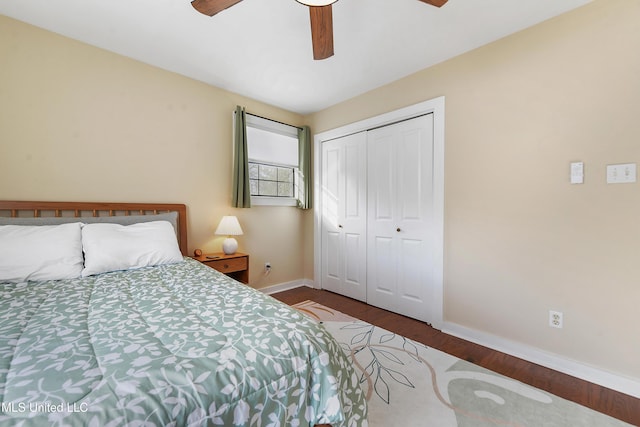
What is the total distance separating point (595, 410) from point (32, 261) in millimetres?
3444

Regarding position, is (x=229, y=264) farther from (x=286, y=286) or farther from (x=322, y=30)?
(x=322, y=30)

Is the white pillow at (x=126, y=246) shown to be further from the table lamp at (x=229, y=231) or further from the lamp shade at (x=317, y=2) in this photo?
the lamp shade at (x=317, y=2)

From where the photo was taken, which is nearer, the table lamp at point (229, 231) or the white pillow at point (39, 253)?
the white pillow at point (39, 253)

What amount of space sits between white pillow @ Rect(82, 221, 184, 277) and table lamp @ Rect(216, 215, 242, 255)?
2.11 ft

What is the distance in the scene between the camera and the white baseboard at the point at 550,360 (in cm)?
168

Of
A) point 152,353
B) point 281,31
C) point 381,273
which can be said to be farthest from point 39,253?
point 381,273

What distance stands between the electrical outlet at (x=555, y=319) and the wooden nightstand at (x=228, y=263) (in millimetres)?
2698

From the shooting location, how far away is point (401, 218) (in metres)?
2.86

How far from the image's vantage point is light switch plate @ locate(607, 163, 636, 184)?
1664 millimetres

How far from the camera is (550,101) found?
1.96 m

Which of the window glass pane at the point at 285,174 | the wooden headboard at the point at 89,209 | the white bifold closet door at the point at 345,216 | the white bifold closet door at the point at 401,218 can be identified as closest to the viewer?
the wooden headboard at the point at 89,209

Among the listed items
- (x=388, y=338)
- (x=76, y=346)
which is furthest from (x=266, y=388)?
(x=388, y=338)

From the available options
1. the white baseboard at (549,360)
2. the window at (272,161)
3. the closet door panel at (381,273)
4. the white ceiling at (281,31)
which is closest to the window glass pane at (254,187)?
the window at (272,161)

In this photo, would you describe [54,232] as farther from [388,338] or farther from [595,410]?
[595,410]
